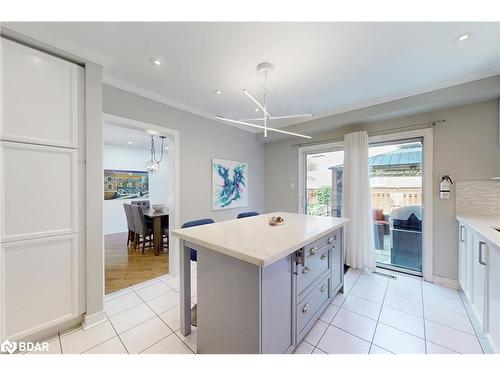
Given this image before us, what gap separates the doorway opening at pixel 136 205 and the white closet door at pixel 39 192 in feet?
2.02

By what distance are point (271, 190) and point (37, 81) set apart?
3602mm

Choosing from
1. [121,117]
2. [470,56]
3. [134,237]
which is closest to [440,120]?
[470,56]

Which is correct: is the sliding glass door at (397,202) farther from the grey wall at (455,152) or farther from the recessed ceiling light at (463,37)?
the recessed ceiling light at (463,37)

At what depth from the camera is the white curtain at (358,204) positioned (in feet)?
9.45

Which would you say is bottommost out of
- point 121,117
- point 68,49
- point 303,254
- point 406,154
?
point 303,254

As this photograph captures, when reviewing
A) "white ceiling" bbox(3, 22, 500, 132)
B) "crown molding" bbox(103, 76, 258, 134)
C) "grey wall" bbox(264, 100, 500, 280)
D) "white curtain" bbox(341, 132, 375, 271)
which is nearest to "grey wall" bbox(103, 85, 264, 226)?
"crown molding" bbox(103, 76, 258, 134)

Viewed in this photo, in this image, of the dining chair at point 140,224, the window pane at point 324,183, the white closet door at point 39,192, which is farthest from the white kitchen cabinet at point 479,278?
the dining chair at point 140,224

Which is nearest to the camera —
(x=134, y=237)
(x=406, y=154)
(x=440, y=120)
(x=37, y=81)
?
(x=37, y=81)

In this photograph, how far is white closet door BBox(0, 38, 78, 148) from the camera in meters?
1.39

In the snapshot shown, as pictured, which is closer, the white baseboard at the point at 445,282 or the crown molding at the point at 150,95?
the crown molding at the point at 150,95

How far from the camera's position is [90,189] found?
1741 millimetres
